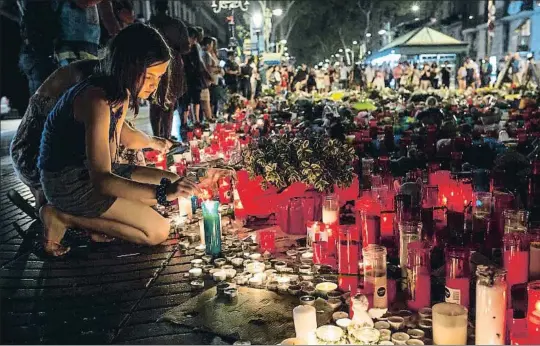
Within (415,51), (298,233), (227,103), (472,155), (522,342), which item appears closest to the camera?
(522,342)

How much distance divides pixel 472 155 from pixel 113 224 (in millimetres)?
4373

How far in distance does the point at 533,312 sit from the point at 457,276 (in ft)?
1.27

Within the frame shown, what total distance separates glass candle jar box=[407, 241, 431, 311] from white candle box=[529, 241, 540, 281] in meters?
0.61

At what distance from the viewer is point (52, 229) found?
4059 millimetres

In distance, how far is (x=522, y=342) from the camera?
244 centimetres

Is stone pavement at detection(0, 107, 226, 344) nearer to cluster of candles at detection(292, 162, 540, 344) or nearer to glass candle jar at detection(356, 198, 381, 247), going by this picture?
cluster of candles at detection(292, 162, 540, 344)

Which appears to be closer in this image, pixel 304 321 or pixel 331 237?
pixel 304 321

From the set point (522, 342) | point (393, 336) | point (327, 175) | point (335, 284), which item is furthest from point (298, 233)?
point (522, 342)

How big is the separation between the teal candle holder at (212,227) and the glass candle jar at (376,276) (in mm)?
1367

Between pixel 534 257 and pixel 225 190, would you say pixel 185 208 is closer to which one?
pixel 225 190

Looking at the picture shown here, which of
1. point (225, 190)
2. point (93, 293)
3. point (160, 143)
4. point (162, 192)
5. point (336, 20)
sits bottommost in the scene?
point (93, 293)

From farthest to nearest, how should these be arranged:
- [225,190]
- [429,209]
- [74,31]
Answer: [74,31], [225,190], [429,209]

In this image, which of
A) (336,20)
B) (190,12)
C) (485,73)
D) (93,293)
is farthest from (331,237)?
(336,20)

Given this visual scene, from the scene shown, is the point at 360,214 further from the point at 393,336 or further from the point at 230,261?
the point at 393,336
